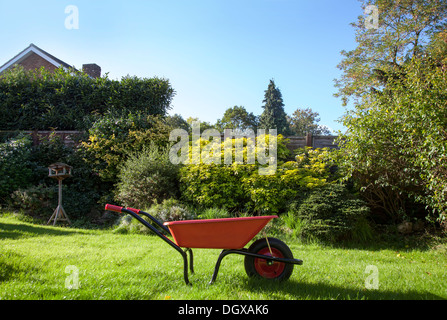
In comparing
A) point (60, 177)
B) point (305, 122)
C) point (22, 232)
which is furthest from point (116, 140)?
point (305, 122)

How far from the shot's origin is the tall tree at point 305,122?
32359mm

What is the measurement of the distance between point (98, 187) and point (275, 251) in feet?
24.7

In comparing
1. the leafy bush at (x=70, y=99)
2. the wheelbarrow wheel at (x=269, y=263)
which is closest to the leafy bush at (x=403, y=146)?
the wheelbarrow wheel at (x=269, y=263)

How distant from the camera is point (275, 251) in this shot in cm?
308

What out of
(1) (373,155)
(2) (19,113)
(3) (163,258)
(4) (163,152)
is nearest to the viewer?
(3) (163,258)

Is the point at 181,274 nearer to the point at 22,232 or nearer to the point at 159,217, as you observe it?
the point at 159,217

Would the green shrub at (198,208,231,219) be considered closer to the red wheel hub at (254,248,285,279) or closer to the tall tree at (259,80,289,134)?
the red wheel hub at (254,248,285,279)

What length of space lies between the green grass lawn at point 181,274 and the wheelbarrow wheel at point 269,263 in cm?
10

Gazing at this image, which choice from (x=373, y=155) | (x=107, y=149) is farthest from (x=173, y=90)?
(x=373, y=155)

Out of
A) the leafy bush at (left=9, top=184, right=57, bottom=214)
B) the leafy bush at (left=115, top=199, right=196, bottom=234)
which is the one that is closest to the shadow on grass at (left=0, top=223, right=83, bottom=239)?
the leafy bush at (left=115, top=199, right=196, bottom=234)

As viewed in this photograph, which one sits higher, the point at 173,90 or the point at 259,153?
the point at 173,90

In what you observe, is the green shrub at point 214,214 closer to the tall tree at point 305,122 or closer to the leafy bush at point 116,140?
the leafy bush at point 116,140

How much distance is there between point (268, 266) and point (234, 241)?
0.54m
